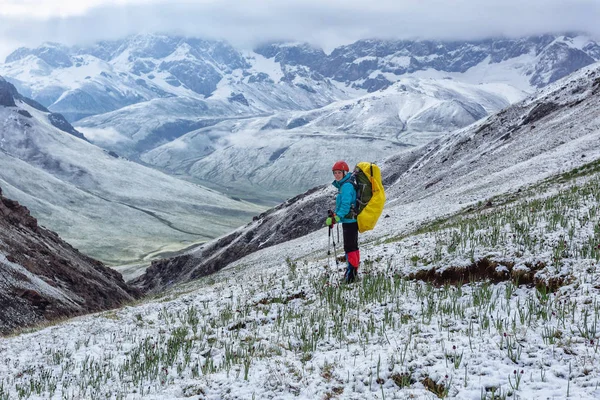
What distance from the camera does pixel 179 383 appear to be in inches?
389

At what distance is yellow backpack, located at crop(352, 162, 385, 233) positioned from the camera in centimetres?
1523

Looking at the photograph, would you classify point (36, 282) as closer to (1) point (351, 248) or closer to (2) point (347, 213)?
(1) point (351, 248)

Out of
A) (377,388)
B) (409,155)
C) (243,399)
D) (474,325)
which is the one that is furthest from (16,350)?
(409,155)

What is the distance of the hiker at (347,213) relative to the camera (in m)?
15.3

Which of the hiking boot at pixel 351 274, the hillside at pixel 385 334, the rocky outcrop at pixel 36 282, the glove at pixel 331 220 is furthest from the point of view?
the rocky outcrop at pixel 36 282

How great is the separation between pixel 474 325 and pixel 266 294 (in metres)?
7.12

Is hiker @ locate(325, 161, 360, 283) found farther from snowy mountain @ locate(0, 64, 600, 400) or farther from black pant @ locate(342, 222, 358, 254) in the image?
snowy mountain @ locate(0, 64, 600, 400)

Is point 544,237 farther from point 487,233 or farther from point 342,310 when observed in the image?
point 342,310

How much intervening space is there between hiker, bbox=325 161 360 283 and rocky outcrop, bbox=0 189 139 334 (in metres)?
14.6

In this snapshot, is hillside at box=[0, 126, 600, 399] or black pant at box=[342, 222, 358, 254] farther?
black pant at box=[342, 222, 358, 254]

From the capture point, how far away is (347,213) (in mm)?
15336

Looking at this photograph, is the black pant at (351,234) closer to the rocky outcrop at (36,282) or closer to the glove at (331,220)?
the glove at (331,220)

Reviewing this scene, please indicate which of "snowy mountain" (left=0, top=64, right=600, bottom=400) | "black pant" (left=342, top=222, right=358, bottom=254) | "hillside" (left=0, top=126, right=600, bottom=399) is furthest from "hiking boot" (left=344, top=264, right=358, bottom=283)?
"black pant" (left=342, top=222, right=358, bottom=254)

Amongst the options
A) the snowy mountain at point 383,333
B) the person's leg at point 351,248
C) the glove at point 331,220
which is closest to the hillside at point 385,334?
the snowy mountain at point 383,333
